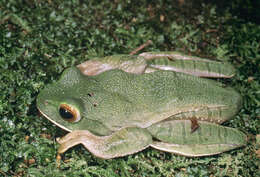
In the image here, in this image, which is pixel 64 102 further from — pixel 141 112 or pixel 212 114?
pixel 212 114

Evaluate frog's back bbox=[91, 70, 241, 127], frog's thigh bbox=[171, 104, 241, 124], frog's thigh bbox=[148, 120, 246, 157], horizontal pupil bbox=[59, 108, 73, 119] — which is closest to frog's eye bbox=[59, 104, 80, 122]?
horizontal pupil bbox=[59, 108, 73, 119]

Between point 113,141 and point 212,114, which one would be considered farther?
point 212,114

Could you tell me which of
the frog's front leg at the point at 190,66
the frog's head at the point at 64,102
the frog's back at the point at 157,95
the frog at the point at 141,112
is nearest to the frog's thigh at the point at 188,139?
the frog at the point at 141,112

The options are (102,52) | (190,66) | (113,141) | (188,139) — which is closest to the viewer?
(113,141)

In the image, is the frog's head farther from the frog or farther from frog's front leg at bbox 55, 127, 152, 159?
frog's front leg at bbox 55, 127, 152, 159

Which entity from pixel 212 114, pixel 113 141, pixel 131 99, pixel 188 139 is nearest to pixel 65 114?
pixel 113 141

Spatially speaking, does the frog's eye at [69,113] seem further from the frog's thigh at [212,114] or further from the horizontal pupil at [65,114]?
the frog's thigh at [212,114]
